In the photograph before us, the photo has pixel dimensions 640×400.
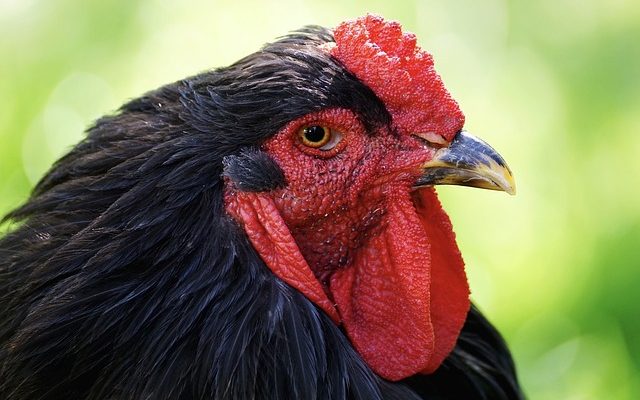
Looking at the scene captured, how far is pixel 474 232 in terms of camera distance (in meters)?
4.59

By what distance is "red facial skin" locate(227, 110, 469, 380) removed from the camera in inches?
89.7

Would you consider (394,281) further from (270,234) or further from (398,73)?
(398,73)

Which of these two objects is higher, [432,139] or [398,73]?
[398,73]

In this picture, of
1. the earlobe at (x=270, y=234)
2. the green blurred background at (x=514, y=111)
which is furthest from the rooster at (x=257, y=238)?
the green blurred background at (x=514, y=111)

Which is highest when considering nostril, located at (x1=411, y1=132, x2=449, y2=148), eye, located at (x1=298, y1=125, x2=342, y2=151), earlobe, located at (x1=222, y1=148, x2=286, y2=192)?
nostril, located at (x1=411, y1=132, x2=449, y2=148)

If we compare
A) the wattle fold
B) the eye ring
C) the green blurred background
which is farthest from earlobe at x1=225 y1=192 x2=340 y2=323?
the green blurred background

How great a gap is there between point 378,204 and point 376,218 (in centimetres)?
4

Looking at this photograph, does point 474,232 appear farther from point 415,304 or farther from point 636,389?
point 415,304

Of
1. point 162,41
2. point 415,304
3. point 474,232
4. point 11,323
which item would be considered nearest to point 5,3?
A: point 162,41

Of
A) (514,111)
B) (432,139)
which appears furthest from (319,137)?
(514,111)

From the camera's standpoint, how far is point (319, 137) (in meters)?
2.29

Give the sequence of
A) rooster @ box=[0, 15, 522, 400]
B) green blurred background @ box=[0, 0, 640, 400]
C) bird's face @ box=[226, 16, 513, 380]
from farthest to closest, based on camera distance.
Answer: green blurred background @ box=[0, 0, 640, 400] < bird's face @ box=[226, 16, 513, 380] < rooster @ box=[0, 15, 522, 400]

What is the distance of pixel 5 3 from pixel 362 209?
3714mm

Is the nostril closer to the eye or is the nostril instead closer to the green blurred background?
the eye
